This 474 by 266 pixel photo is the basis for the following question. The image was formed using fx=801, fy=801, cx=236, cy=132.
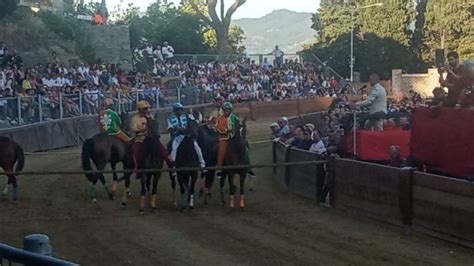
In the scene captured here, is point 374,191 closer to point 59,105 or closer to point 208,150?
point 208,150

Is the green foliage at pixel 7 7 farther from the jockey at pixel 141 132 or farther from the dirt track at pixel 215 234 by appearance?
the jockey at pixel 141 132

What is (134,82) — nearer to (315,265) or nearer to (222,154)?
(222,154)

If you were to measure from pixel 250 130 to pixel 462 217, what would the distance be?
71.8 ft

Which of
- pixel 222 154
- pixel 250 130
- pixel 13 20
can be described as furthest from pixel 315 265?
pixel 13 20

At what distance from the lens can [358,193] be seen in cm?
1422

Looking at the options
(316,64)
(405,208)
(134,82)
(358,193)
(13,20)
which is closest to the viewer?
(405,208)

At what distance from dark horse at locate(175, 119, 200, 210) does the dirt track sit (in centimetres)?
34

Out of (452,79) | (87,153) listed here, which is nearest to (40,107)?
(87,153)

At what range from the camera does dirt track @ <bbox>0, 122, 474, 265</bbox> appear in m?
11.4

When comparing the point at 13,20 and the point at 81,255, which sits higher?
the point at 13,20

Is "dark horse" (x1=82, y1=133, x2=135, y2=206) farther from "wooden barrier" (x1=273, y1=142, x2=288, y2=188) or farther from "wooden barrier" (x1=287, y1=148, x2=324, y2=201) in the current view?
"wooden barrier" (x1=273, y1=142, x2=288, y2=188)

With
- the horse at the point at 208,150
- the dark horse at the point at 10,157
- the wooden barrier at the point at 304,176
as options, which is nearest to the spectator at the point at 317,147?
the wooden barrier at the point at 304,176

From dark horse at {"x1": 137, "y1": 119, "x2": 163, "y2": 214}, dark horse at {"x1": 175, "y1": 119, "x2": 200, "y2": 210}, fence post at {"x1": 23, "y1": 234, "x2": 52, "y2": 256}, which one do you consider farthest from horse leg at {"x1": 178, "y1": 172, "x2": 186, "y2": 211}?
fence post at {"x1": 23, "y1": 234, "x2": 52, "y2": 256}

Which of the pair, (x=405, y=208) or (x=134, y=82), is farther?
(x=134, y=82)
